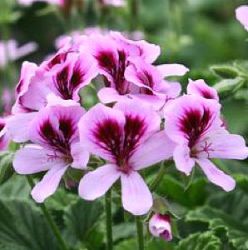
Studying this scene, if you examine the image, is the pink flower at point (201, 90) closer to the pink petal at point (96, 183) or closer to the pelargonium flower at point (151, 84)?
the pelargonium flower at point (151, 84)

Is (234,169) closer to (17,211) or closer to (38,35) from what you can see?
(17,211)

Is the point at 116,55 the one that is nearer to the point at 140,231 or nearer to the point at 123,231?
the point at 140,231

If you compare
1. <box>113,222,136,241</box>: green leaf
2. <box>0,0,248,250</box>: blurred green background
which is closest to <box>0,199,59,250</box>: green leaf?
<box>0,0,248,250</box>: blurred green background

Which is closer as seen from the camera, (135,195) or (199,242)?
(135,195)

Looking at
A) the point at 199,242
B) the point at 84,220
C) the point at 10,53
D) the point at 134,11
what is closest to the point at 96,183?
the point at 199,242

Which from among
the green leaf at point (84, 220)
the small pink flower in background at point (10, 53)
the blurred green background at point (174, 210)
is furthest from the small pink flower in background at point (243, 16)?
the small pink flower in background at point (10, 53)

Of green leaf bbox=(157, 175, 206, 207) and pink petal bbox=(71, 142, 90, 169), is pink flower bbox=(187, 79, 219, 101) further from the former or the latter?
green leaf bbox=(157, 175, 206, 207)

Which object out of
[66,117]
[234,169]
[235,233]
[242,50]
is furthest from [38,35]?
[66,117]
